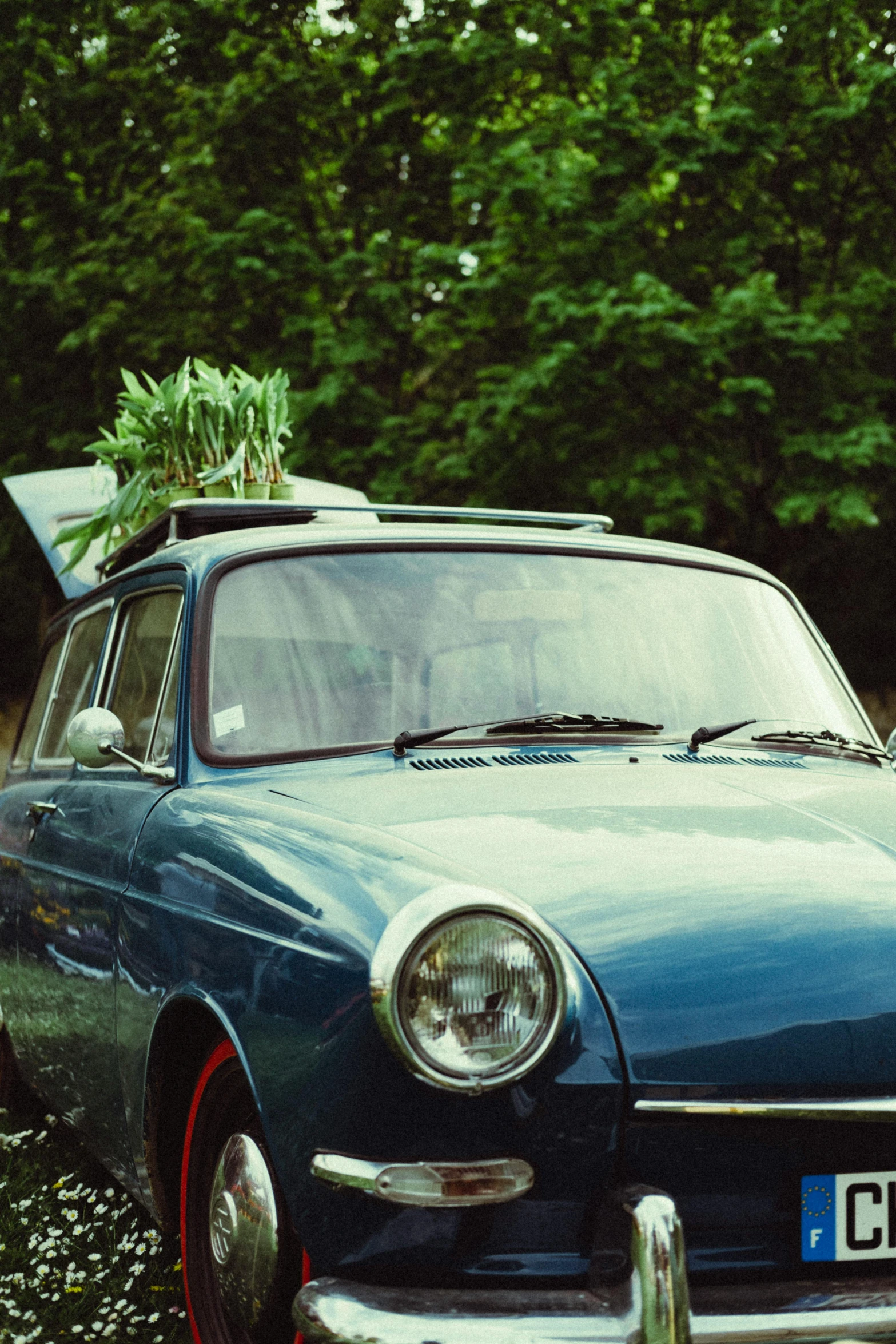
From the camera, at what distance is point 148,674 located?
4035 millimetres

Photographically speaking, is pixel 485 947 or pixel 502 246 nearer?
pixel 485 947

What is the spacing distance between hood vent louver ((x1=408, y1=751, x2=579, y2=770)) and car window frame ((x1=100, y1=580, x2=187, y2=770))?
26.6 inches

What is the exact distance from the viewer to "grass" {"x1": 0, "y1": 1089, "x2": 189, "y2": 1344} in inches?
140

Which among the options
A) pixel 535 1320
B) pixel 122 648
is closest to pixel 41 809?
pixel 122 648

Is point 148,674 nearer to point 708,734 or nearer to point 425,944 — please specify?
point 708,734

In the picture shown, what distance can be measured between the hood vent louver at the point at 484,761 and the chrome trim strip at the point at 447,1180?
1.13m

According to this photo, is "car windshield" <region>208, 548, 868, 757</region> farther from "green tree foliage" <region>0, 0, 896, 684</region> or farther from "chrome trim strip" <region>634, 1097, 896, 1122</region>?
"green tree foliage" <region>0, 0, 896, 684</region>

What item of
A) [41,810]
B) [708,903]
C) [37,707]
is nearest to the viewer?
[708,903]

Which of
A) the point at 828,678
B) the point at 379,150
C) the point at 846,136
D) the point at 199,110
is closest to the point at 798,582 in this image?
the point at 846,136

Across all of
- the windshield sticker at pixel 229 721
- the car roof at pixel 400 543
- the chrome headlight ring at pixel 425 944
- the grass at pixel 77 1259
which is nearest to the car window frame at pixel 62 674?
the car roof at pixel 400 543

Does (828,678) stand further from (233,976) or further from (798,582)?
(798,582)

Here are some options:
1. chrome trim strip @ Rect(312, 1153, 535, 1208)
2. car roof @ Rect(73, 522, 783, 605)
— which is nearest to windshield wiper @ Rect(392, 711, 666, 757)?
car roof @ Rect(73, 522, 783, 605)

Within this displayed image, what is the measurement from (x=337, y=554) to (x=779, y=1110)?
1914 mm

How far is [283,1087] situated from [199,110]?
16750mm
